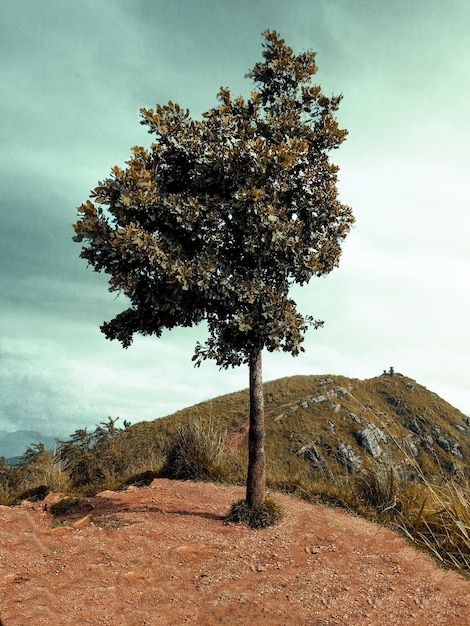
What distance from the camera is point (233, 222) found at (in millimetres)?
10016

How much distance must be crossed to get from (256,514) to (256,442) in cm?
155

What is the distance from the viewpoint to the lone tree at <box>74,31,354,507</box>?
942cm

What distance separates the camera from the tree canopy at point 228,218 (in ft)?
30.9

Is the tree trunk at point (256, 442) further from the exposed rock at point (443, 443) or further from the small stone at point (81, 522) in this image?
the exposed rock at point (443, 443)

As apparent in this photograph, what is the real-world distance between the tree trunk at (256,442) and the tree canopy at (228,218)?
511mm

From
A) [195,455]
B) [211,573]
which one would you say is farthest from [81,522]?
[195,455]

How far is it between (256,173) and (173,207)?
1.83 meters

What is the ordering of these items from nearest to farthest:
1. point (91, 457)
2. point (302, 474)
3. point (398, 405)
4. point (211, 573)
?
1. point (211, 573)
2. point (302, 474)
3. point (91, 457)
4. point (398, 405)

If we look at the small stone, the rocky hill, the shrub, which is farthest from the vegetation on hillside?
the rocky hill

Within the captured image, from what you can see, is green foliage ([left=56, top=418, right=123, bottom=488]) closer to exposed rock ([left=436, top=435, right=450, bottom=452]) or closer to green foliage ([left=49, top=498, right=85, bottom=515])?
green foliage ([left=49, top=498, right=85, bottom=515])

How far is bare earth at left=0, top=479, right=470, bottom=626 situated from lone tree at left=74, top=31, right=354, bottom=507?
1743 millimetres

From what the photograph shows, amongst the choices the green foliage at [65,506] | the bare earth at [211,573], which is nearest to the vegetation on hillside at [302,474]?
the bare earth at [211,573]

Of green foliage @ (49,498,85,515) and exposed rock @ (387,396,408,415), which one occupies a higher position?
exposed rock @ (387,396,408,415)

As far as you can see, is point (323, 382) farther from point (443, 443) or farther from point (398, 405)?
point (443, 443)
